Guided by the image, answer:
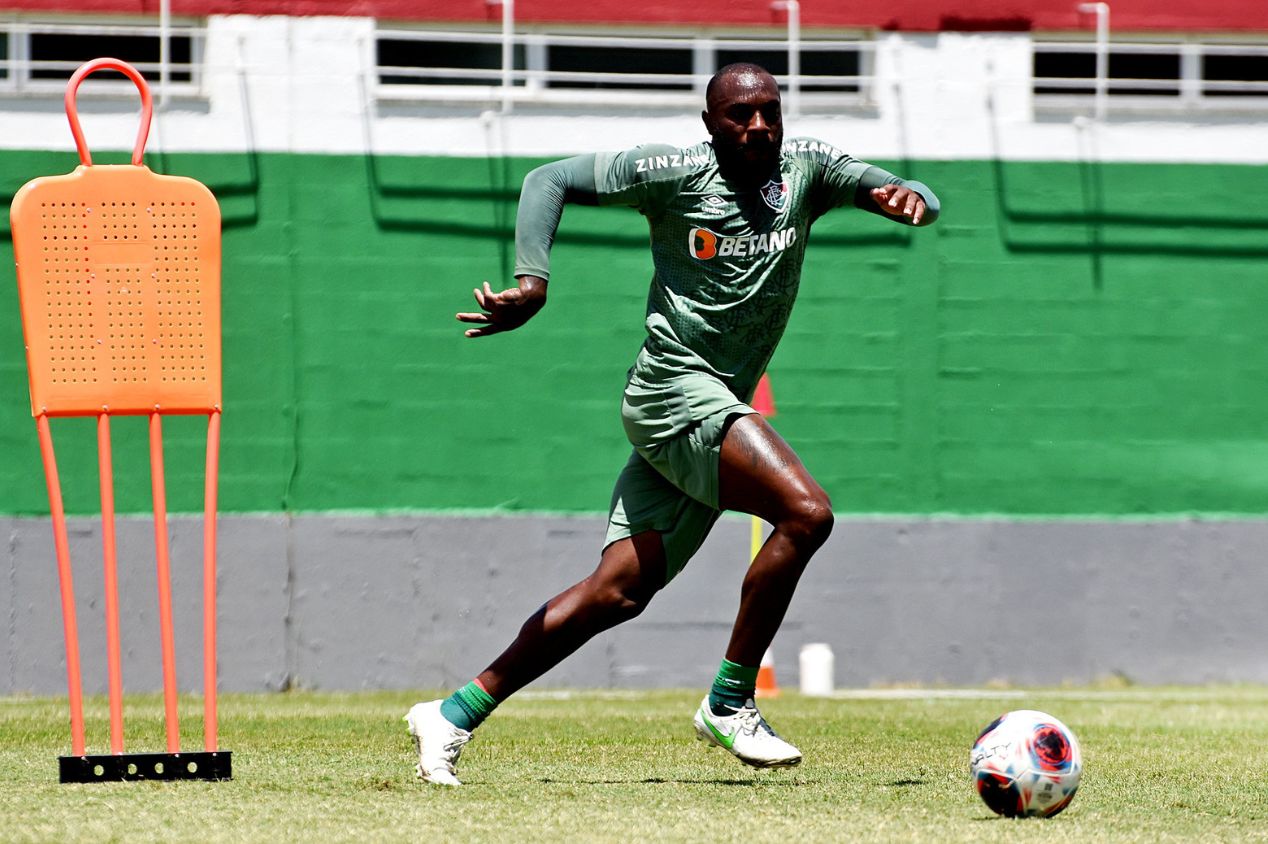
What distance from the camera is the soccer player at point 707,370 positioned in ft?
17.9

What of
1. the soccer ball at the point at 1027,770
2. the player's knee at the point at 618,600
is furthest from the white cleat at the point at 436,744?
the soccer ball at the point at 1027,770

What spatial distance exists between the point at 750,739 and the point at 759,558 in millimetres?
542

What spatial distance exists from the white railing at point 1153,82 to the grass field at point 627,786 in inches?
194

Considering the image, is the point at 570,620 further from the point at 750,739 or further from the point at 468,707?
the point at 750,739

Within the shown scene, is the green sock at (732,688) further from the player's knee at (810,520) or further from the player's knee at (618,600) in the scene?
the player's knee at (810,520)

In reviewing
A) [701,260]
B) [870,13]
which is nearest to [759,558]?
[701,260]

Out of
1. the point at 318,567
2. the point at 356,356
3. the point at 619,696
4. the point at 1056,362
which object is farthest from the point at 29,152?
the point at 1056,362

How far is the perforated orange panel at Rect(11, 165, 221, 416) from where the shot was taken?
17.6ft

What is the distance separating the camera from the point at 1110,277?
495 inches

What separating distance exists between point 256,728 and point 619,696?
11.5ft

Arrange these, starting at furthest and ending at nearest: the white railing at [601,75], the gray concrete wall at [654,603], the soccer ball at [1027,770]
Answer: the white railing at [601,75]
the gray concrete wall at [654,603]
the soccer ball at [1027,770]

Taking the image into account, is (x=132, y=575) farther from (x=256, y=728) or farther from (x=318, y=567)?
(x=256, y=728)

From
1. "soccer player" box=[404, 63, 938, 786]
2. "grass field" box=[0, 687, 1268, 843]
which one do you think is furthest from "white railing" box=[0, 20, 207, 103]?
"soccer player" box=[404, 63, 938, 786]

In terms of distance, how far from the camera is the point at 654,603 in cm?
1213
